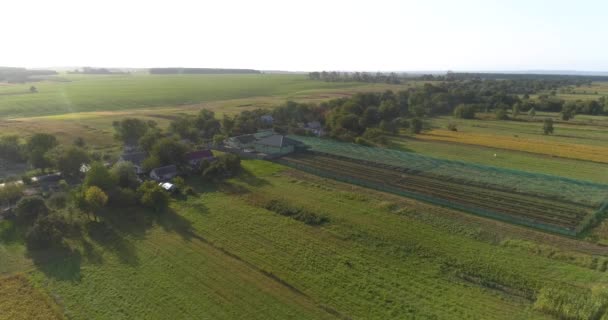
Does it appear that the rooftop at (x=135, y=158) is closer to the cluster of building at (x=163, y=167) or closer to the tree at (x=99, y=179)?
the cluster of building at (x=163, y=167)

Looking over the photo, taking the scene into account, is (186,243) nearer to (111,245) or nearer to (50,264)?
(111,245)

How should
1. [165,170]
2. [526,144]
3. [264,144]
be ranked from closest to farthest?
1. [165,170]
2. [264,144]
3. [526,144]

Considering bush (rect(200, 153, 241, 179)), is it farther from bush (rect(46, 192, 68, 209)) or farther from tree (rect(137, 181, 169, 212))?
bush (rect(46, 192, 68, 209))

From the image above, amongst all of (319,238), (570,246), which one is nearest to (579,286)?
(570,246)

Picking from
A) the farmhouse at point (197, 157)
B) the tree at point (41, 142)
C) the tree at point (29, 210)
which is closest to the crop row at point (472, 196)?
the farmhouse at point (197, 157)

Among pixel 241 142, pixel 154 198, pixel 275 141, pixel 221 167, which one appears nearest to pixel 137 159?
pixel 221 167

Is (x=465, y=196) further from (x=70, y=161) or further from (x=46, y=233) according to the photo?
(x=70, y=161)
